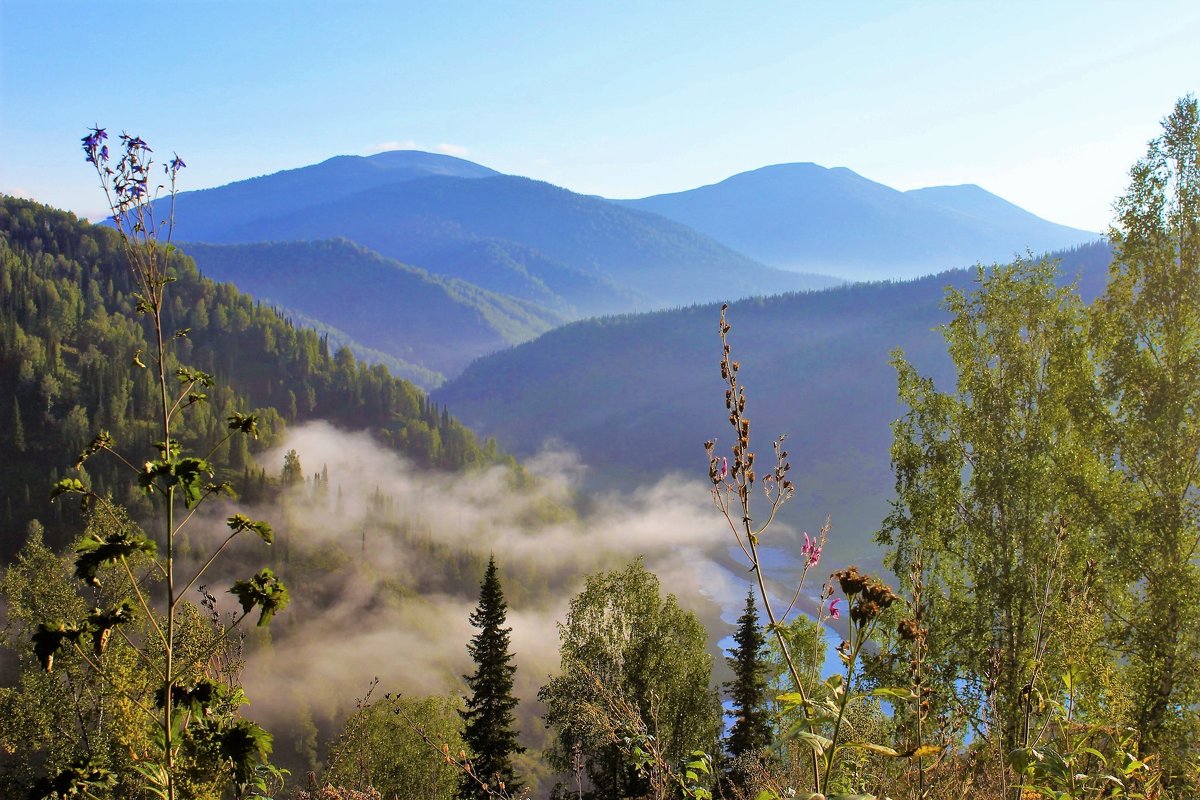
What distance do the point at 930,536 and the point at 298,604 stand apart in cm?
12713

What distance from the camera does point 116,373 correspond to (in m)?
128

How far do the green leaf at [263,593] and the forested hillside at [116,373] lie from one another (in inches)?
4704

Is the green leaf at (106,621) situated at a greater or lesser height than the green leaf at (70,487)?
lesser

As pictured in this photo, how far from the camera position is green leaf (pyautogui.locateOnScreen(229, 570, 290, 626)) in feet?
11.7

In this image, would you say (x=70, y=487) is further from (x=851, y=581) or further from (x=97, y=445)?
(x=851, y=581)

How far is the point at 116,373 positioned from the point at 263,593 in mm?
145395

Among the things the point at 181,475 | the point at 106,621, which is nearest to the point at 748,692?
the point at 106,621

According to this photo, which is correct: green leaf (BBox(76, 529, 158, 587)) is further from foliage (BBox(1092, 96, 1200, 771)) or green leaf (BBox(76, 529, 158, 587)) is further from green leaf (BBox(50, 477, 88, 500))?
foliage (BBox(1092, 96, 1200, 771))

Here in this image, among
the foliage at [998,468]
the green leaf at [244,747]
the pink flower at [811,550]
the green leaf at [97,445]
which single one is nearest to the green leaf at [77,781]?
the green leaf at [244,747]

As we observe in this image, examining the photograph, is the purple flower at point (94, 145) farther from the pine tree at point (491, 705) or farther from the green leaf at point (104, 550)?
the pine tree at point (491, 705)

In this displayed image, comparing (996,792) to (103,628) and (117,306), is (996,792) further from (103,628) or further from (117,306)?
(117,306)

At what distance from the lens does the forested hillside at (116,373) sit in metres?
124

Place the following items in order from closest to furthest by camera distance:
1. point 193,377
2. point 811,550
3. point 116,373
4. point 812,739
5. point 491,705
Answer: point 812,739 → point 811,550 → point 193,377 → point 491,705 → point 116,373

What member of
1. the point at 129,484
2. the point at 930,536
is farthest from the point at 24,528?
the point at 930,536
